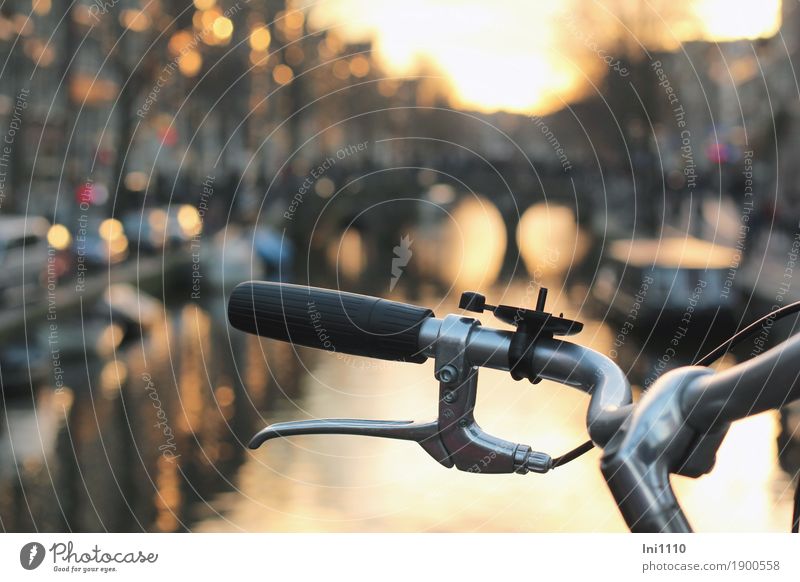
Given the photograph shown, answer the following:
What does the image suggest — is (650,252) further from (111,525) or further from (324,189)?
(324,189)

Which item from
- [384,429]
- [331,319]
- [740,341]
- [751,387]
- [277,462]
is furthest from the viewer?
[277,462]

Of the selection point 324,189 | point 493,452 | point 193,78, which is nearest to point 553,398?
point 193,78

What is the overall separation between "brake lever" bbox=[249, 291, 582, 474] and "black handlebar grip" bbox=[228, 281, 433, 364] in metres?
0.06

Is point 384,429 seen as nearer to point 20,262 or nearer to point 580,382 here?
point 580,382

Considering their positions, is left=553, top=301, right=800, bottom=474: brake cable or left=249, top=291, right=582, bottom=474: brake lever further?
left=249, top=291, right=582, bottom=474: brake lever

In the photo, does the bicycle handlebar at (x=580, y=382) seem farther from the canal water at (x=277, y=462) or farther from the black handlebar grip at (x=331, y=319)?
the canal water at (x=277, y=462)

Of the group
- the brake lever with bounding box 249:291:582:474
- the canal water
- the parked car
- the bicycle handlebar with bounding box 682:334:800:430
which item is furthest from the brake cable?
the parked car

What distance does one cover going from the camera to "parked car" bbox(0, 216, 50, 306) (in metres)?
21.8

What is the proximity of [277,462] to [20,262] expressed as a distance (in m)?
7.76

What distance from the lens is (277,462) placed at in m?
16.8

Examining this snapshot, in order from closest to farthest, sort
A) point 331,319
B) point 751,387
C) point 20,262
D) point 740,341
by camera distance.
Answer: point 751,387 → point 740,341 → point 331,319 → point 20,262

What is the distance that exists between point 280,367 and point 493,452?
23.2 metres

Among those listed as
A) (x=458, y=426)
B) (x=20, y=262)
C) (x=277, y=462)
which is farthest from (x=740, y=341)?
(x=20, y=262)

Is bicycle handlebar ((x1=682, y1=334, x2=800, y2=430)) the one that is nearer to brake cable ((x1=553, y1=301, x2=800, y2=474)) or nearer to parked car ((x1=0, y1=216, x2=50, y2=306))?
brake cable ((x1=553, y1=301, x2=800, y2=474))
